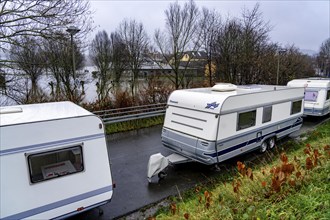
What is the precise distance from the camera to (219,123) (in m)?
7.21

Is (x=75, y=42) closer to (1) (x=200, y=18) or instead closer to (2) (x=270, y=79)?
(1) (x=200, y=18)

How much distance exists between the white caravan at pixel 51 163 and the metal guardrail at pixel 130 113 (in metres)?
6.28

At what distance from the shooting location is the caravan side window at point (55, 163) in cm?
460

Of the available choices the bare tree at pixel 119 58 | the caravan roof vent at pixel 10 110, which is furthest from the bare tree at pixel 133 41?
the caravan roof vent at pixel 10 110

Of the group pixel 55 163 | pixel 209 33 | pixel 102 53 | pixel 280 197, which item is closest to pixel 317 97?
pixel 209 33

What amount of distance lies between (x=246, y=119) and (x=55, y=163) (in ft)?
20.0

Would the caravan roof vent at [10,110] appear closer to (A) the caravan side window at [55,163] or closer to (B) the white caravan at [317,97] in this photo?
(A) the caravan side window at [55,163]

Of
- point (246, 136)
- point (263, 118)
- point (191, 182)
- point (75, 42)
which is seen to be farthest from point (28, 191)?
point (75, 42)

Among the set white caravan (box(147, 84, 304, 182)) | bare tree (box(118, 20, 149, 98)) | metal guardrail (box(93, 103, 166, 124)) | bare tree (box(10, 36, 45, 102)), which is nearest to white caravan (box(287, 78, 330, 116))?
white caravan (box(147, 84, 304, 182))

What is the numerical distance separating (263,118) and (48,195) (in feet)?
24.4

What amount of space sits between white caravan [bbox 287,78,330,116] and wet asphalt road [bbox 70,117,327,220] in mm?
7258

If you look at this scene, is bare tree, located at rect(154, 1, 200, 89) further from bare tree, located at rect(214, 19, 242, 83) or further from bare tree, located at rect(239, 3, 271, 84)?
bare tree, located at rect(239, 3, 271, 84)

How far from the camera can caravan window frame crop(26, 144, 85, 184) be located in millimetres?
4586

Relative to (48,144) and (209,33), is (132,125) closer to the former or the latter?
(48,144)
